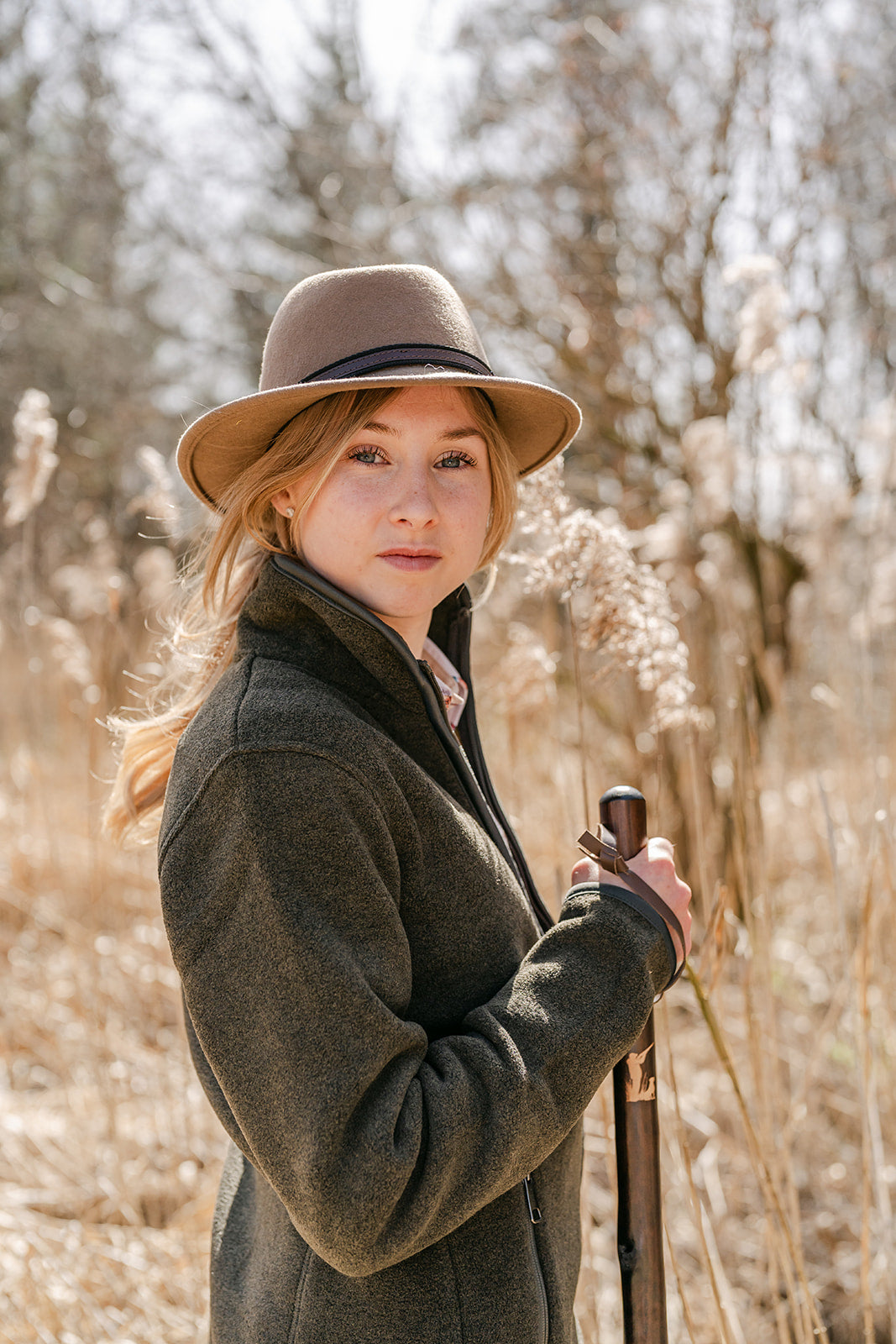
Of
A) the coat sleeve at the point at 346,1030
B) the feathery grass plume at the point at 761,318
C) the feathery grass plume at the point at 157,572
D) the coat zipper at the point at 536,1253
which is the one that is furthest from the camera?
the feathery grass plume at the point at 157,572

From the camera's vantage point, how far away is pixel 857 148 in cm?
360

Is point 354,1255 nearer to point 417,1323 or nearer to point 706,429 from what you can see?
point 417,1323

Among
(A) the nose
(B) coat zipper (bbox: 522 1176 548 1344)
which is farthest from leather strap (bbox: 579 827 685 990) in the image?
(A) the nose

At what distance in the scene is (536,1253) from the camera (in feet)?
3.49

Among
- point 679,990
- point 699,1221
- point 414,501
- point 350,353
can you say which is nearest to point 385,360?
point 350,353

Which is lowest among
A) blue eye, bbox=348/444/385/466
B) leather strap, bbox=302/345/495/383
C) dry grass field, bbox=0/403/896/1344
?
dry grass field, bbox=0/403/896/1344

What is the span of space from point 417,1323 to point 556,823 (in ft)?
3.95

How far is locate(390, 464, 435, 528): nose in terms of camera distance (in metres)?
1.10

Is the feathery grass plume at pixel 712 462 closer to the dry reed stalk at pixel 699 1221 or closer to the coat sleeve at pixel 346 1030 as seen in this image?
the dry reed stalk at pixel 699 1221

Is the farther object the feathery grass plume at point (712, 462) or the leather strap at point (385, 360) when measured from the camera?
the feathery grass plume at point (712, 462)

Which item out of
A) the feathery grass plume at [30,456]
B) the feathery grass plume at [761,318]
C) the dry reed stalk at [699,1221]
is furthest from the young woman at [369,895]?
the feathery grass plume at [30,456]

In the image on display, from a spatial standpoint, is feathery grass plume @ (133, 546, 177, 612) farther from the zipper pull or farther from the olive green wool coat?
the zipper pull

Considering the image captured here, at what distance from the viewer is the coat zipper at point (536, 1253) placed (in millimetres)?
1034

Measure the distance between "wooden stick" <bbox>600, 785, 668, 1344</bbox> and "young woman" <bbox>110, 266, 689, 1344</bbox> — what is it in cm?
7
